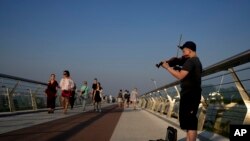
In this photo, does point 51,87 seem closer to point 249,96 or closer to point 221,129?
point 221,129

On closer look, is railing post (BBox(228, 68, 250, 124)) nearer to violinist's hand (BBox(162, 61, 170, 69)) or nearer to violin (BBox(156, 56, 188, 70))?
violin (BBox(156, 56, 188, 70))

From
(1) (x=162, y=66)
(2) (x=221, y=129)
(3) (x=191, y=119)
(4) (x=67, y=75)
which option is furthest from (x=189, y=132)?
(4) (x=67, y=75)

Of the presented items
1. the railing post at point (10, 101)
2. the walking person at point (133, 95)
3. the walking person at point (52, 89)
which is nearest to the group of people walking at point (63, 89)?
the walking person at point (52, 89)

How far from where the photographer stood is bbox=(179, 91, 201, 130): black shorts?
502cm

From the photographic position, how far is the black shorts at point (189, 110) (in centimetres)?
502

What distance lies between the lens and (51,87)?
18.2 metres

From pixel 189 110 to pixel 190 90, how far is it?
0.27 meters

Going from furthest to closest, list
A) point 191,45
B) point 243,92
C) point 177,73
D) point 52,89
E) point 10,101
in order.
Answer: point 52,89 < point 10,101 < point 243,92 < point 191,45 < point 177,73

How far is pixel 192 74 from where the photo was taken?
16.7 feet

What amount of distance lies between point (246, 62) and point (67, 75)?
1280 centimetres

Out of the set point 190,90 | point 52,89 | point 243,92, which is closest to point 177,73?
point 190,90

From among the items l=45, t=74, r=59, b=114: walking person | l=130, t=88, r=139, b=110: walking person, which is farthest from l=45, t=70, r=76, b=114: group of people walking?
l=130, t=88, r=139, b=110: walking person

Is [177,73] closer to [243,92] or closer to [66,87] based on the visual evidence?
[243,92]

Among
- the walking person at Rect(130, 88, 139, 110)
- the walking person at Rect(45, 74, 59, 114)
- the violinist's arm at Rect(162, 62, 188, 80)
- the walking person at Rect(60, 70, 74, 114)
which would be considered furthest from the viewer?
the walking person at Rect(130, 88, 139, 110)
